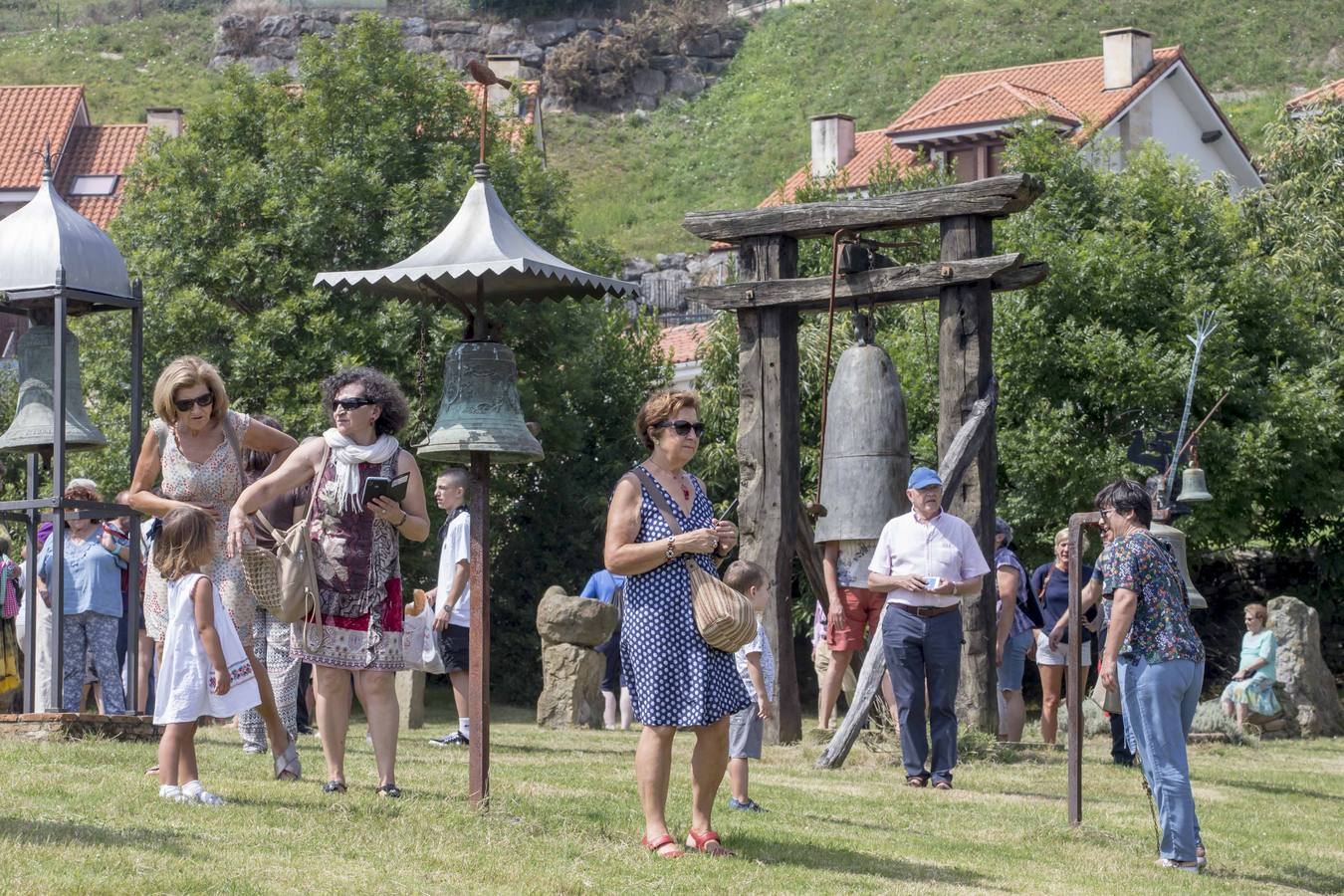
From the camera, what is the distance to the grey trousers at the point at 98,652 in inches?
466

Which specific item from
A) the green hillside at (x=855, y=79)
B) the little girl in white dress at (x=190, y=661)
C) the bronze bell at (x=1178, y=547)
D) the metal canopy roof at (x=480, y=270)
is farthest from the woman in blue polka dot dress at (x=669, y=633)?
the green hillside at (x=855, y=79)

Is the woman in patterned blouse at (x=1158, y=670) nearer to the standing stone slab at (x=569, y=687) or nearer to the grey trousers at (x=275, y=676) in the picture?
the grey trousers at (x=275, y=676)

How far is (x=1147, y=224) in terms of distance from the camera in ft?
79.2

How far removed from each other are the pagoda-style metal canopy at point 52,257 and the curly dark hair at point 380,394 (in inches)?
114

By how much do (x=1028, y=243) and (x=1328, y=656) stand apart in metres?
6.65

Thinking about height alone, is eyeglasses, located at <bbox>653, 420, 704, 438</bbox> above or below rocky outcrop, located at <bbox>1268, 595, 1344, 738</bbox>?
above

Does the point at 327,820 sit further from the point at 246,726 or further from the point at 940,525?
the point at 940,525

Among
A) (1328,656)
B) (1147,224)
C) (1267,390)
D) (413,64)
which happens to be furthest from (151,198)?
(1328,656)

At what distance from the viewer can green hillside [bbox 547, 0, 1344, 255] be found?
60.3 m

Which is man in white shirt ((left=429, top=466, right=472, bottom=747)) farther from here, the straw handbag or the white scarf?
the straw handbag

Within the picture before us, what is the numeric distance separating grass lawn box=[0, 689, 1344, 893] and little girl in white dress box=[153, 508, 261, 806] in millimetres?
226

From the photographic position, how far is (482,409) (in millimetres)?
7844

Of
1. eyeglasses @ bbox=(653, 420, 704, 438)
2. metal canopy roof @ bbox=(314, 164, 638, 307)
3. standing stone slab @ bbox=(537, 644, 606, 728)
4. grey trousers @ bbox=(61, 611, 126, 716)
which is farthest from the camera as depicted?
standing stone slab @ bbox=(537, 644, 606, 728)

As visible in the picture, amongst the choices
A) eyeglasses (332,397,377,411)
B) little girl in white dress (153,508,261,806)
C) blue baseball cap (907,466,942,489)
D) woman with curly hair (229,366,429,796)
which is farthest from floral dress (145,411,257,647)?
blue baseball cap (907,466,942,489)
